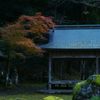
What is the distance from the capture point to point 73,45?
13.6 metres

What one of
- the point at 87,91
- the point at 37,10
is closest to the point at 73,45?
the point at 87,91

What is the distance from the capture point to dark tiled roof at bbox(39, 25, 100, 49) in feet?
44.4

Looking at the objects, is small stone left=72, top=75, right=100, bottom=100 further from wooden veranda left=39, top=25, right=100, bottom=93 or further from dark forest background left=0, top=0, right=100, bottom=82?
dark forest background left=0, top=0, right=100, bottom=82

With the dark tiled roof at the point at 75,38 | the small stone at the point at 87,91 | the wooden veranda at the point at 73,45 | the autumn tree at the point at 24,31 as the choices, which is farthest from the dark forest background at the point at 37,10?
the small stone at the point at 87,91

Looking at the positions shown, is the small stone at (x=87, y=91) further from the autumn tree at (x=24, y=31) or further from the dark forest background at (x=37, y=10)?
the dark forest background at (x=37, y=10)

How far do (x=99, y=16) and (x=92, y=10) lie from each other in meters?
0.98

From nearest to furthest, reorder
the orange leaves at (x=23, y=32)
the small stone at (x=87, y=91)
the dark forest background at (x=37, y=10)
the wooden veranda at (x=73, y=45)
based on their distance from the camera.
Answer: the small stone at (x=87, y=91), the orange leaves at (x=23, y=32), the wooden veranda at (x=73, y=45), the dark forest background at (x=37, y=10)

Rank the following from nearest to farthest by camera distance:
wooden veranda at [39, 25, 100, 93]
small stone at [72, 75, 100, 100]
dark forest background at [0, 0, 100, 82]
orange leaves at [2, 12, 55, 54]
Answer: small stone at [72, 75, 100, 100] → orange leaves at [2, 12, 55, 54] → wooden veranda at [39, 25, 100, 93] → dark forest background at [0, 0, 100, 82]

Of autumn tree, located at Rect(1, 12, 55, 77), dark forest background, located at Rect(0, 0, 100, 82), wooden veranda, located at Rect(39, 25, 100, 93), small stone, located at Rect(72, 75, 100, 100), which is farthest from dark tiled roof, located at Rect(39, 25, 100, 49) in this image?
dark forest background, located at Rect(0, 0, 100, 82)

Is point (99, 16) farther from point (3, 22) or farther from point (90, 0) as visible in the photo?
point (3, 22)

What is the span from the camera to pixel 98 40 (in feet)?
45.7

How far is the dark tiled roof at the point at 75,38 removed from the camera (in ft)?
44.4

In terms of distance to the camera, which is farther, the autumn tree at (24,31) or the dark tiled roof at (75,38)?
the dark tiled roof at (75,38)

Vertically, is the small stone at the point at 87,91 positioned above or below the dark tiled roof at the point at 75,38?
below
